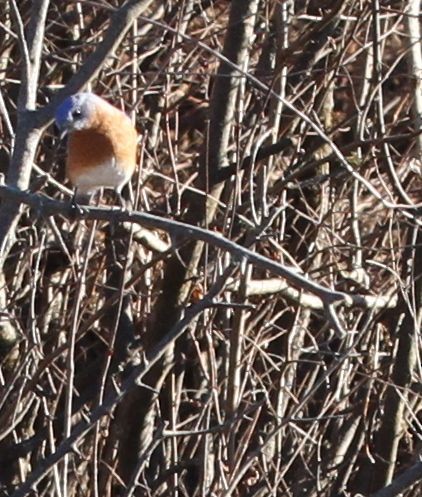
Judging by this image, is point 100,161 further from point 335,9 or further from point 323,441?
point 323,441

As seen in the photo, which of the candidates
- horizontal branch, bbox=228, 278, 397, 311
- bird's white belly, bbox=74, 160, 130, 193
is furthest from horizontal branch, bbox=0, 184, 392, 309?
horizontal branch, bbox=228, 278, 397, 311

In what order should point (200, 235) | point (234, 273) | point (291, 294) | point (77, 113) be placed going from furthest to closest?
point (291, 294), point (234, 273), point (77, 113), point (200, 235)

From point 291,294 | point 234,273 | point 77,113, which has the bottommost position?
point 291,294

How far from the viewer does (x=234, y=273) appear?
422 centimetres

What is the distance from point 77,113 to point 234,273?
82 centimetres

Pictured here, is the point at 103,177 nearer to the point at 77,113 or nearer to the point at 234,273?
the point at 77,113

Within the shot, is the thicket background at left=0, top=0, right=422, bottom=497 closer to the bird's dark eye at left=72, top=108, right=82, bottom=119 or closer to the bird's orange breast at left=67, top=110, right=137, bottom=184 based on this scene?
the bird's orange breast at left=67, top=110, right=137, bottom=184

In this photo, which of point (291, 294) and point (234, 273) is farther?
point (291, 294)

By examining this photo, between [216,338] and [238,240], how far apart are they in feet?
1.33

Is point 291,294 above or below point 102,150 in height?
below

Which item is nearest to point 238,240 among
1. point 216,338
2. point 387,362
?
point 216,338

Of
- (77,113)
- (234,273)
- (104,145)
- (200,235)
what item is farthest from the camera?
(234,273)

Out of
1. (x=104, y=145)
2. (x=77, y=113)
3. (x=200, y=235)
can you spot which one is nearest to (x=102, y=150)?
(x=104, y=145)

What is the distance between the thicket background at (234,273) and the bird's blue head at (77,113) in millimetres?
426
